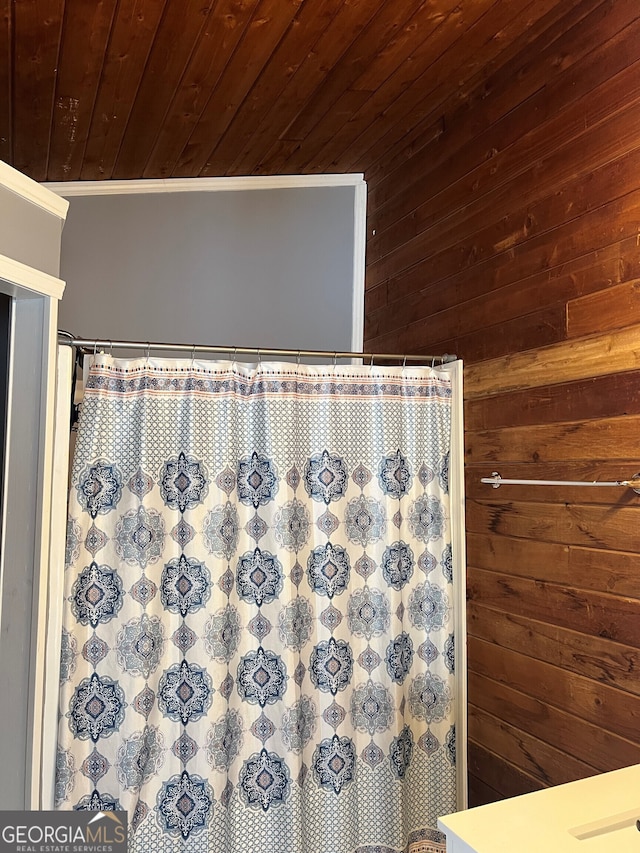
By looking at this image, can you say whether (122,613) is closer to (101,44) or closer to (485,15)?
(101,44)

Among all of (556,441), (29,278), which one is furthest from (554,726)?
(29,278)

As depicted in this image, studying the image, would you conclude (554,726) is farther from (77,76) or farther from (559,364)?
(77,76)

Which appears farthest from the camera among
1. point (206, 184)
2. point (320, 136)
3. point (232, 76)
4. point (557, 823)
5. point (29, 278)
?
point (206, 184)

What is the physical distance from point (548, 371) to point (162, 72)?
140 centimetres

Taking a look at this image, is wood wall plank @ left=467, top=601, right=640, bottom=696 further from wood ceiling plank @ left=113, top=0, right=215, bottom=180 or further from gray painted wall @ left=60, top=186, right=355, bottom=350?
wood ceiling plank @ left=113, top=0, right=215, bottom=180

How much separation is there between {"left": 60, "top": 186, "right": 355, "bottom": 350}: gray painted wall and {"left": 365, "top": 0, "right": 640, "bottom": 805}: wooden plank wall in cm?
67

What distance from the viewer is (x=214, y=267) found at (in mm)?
2969

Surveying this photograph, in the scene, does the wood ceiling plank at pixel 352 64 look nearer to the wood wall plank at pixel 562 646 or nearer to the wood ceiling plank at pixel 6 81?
the wood ceiling plank at pixel 6 81

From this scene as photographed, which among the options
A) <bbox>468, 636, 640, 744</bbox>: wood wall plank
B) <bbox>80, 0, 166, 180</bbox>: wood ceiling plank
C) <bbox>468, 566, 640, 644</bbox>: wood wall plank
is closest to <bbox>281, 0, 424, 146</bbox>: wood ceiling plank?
<bbox>80, 0, 166, 180</bbox>: wood ceiling plank

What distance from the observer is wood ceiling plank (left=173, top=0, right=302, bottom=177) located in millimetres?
1727

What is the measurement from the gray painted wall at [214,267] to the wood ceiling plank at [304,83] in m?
0.25

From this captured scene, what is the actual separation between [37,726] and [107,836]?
1.51 ft

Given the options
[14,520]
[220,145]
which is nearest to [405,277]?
[220,145]

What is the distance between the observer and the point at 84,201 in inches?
113
